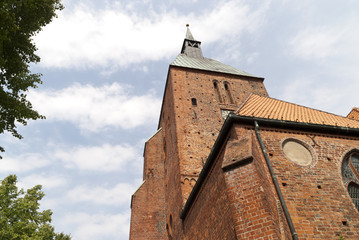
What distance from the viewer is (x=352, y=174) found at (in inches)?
260

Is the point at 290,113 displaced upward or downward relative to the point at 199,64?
downward

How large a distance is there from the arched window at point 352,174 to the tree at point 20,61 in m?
8.60

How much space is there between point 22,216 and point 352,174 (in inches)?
538

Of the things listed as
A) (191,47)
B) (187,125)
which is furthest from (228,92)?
(191,47)

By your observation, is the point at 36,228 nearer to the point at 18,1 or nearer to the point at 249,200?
the point at 18,1

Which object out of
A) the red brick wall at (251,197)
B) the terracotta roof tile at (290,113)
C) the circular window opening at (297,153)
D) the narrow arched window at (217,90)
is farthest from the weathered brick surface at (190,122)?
the red brick wall at (251,197)

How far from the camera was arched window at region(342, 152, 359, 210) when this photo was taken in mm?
6276

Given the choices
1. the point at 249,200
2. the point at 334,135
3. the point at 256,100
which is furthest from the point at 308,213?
the point at 256,100

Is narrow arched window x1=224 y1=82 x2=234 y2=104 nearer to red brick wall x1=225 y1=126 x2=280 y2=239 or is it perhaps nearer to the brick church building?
the brick church building

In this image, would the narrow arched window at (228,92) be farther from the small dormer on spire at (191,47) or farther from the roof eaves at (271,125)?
the roof eaves at (271,125)

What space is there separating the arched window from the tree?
860 cm

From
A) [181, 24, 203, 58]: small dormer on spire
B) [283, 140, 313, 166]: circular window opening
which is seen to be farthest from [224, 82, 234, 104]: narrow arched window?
[283, 140, 313, 166]: circular window opening

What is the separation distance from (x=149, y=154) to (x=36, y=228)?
7.25 meters

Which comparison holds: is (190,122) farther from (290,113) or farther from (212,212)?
(212,212)
